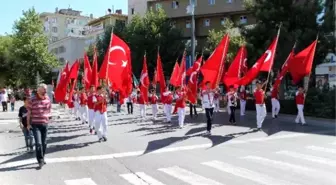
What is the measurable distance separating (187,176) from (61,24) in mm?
96194

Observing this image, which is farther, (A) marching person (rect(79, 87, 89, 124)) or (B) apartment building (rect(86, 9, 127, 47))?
(B) apartment building (rect(86, 9, 127, 47))

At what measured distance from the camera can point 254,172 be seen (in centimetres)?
786

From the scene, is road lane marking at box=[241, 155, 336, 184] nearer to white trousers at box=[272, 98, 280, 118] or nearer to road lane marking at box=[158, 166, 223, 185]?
road lane marking at box=[158, 166, 223, 185]

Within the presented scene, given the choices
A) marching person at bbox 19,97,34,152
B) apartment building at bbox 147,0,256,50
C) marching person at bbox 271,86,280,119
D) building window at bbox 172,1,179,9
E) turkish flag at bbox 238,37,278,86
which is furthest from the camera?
building window at bbox 172,1,179,9

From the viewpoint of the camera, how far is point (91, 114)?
14.9 metres

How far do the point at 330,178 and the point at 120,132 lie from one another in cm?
900

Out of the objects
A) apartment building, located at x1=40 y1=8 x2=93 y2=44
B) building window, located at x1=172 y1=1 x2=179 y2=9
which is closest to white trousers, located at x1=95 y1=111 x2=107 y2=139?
building window, located at x1=172 y1=1 x2=179 y2=9

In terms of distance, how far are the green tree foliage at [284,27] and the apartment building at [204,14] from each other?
21620mm

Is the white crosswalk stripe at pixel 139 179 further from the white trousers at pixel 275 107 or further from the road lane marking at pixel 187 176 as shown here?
the white trousers at pixel 275 107

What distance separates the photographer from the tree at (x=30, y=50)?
39.6m

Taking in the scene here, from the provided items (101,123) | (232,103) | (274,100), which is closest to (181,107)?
(232,103)

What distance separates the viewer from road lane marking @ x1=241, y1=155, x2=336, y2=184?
7574mm

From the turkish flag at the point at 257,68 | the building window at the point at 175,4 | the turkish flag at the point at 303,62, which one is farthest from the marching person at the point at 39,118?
the building window at the point at 175,4

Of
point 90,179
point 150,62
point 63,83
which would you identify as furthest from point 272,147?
point 150,62
